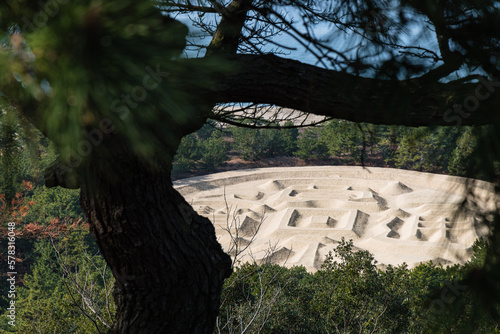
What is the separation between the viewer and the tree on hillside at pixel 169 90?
0.83m

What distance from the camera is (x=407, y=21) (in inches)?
52.2

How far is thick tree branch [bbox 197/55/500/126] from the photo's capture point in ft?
3.60

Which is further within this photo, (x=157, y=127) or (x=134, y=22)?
(x=157, y=127)

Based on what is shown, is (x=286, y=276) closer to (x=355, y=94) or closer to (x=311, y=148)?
(x=355, y=94)

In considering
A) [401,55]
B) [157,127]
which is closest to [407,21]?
[401,55]

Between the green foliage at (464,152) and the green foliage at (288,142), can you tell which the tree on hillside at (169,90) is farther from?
the green foliage at (288,142)

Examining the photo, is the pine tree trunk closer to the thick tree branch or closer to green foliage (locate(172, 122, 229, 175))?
the thick tree branch

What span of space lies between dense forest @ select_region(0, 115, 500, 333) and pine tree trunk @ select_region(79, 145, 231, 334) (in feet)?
0.86

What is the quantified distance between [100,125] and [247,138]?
21009 mm

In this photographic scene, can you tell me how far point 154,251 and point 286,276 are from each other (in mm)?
6117

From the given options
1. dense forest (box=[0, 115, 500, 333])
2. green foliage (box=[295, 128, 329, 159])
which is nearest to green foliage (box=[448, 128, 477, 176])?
dense forest (box=[0, 115, 500, 333])

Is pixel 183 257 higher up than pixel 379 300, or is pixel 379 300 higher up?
pixel 183 257

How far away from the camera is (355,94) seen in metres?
1.30

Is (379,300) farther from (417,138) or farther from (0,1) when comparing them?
(0,1)
